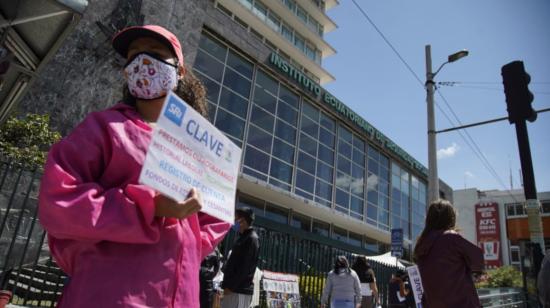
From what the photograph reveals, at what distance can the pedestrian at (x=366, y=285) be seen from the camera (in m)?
8.04

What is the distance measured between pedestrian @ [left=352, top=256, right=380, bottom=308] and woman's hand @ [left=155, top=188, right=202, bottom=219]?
25.3 feet

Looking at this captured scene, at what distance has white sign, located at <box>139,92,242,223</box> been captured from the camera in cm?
108

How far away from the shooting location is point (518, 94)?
21.0 feet

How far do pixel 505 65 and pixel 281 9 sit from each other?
22.2 metres

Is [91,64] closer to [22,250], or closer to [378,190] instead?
[22,250]

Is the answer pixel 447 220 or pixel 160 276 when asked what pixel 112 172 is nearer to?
pixel 160 276

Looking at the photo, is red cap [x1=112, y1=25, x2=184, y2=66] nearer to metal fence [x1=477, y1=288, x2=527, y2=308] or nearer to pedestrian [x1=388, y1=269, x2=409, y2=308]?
pedestrian [x1=388, y1=269, x2=409, y2=308]

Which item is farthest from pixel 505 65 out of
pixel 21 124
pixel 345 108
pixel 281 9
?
pixel 281 9

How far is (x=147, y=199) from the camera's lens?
1116mm

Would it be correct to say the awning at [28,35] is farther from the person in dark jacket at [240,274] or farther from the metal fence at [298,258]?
the metal fence at [298,258]

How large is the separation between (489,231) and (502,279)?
3203cm

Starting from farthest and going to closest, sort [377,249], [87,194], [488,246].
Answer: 1. [488,246]
2. [377,249]
3. [87,194]

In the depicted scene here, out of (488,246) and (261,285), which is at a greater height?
(488,246)

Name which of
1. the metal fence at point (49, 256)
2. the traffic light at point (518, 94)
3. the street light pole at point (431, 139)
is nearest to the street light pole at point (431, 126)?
the street light pole at point (431, 139)
